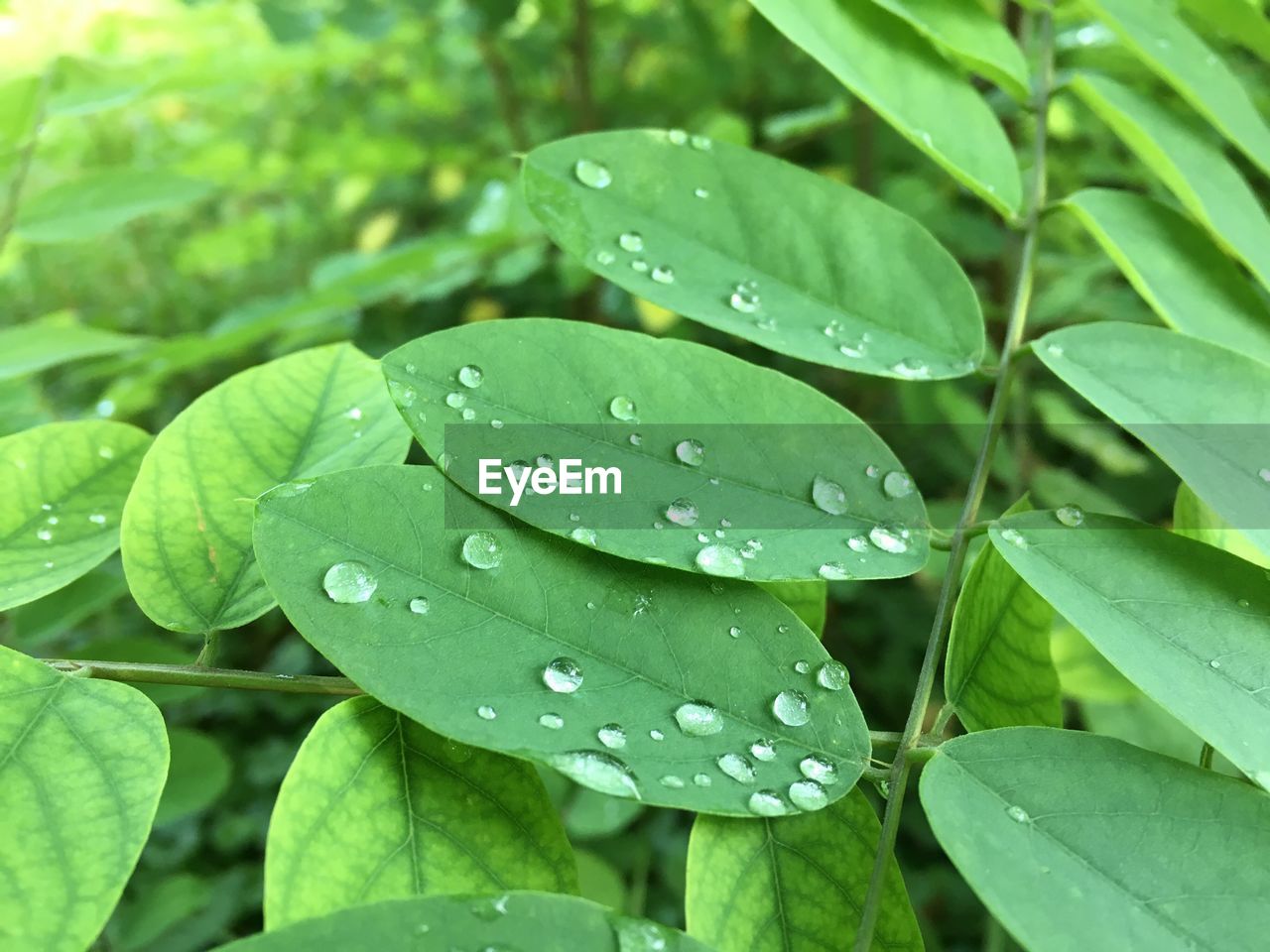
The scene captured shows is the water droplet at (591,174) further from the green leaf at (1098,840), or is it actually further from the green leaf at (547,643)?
the green leaf at (1098,840)

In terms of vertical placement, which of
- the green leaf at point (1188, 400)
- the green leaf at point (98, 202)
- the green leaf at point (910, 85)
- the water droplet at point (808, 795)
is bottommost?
the green leaf at point (98, 202)

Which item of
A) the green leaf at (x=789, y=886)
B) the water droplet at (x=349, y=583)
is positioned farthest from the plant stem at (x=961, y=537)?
the water droplet at (x=349, y=583)

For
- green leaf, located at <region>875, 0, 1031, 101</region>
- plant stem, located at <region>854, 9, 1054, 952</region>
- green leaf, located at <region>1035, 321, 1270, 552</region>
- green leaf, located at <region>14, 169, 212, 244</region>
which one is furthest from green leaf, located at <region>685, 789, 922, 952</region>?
green leaf, located at <region>14, 169, 212, 244</region>

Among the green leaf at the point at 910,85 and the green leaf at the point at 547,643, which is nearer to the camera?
the green leaf at the point at 547,643

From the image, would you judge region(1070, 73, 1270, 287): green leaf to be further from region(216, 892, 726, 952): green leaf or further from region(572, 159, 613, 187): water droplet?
region(216, 892, 726, 952): green leaf

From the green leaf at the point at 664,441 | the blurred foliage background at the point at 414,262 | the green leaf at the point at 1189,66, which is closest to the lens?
the green leaf at the point at 664,441

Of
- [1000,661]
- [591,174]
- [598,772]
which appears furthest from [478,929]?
[591,174]

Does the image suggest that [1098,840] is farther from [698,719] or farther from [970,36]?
[970,36]
